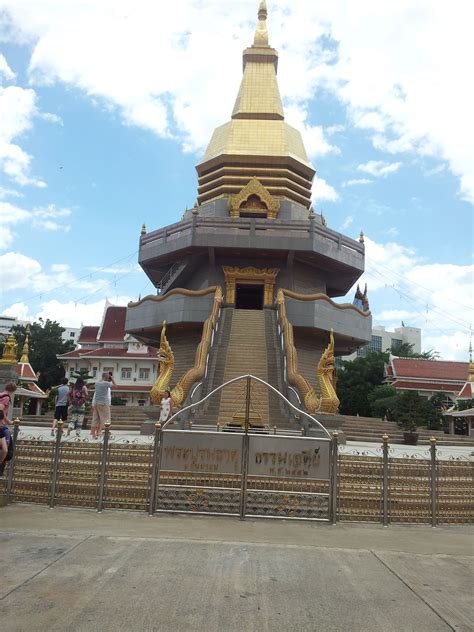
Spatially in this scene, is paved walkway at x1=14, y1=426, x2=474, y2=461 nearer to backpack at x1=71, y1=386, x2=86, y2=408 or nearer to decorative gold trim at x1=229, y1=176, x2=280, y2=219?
backpack at x1=71, y1=386, x2=86, y2=408

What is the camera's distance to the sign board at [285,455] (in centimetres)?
817

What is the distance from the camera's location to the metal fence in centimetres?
814

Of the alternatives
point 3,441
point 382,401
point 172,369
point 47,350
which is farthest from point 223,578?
point 47,350

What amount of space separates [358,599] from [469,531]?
14.4 ft

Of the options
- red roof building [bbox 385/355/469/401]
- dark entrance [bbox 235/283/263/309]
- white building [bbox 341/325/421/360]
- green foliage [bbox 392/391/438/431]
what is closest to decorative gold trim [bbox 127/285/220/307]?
dark entrance [bbox 235/283/263/309]

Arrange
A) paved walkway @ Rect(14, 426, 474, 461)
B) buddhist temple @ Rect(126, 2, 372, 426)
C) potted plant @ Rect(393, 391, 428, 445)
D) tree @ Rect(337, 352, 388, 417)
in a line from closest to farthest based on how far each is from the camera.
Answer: paved walkway @ Rect(14, 426, 474, 461) < buddhist temple @ Rect(126, 2, 372, 426) < potted plant @ Rect(393, 391, 428, 445) < tree @ Rect(337, 352, 388, 417)

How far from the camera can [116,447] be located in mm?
8695

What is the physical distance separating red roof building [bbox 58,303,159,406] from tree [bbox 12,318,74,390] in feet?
Answer: 7.32

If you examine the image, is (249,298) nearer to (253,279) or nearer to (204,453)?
(253,279)

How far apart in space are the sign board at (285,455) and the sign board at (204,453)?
0.85 feet

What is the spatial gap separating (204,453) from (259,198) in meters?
22.8

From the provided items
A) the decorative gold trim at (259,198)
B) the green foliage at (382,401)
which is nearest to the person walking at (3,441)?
the decorative gold trim at (259,198)

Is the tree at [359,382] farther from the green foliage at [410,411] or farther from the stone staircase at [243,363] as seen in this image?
the stone staircase at [243,363]

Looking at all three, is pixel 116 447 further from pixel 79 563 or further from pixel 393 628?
pixel 393 628
